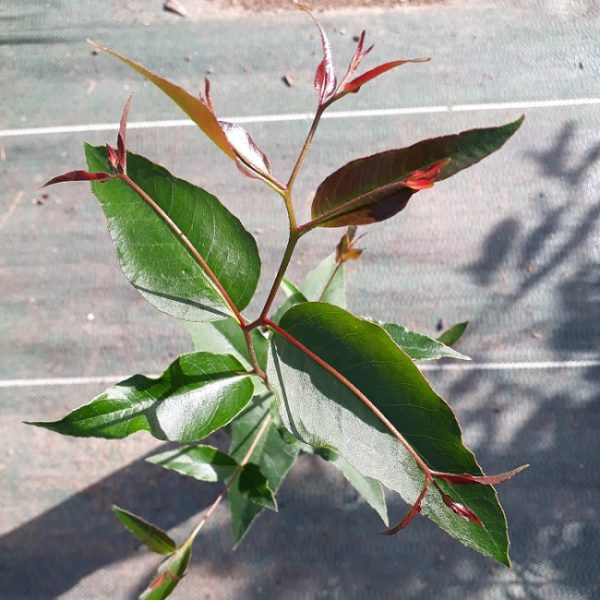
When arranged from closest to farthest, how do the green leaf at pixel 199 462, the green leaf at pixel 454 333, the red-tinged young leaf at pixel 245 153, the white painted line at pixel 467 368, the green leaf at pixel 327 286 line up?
the red-tinged young leaf at pixel 245 153 → the green leaf at pixel 199 462 → the green leaf at pixel 327 286 → the green leaf at pixel 454 333 → the white painted line at pixel 467 368

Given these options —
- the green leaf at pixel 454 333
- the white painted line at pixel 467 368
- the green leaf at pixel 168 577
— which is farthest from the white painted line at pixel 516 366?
the green leaf at pixel 168 577

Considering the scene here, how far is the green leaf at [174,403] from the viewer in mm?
846

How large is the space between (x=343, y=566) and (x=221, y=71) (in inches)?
96.9

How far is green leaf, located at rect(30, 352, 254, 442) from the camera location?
85cm

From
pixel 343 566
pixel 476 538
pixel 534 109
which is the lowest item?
pixel 343 566

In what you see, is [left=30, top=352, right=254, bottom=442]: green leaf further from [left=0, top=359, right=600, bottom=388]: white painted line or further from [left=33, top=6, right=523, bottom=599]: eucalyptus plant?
[left=0, top=359, right=600, bottom=388]: white painted line

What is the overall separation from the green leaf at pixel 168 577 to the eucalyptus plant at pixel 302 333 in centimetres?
49

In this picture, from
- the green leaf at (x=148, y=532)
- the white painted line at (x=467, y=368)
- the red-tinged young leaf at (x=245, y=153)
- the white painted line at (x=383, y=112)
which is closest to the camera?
the red-tinged young leaf at (x=245, y=153)

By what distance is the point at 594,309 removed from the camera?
263 centimetres

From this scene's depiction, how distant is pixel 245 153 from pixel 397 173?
193mm

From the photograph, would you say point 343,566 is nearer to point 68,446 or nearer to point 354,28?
point 68,446

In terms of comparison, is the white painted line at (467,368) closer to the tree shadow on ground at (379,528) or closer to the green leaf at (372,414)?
the tree shadow on ground at (379,528)

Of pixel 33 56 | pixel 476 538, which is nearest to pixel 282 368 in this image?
pixel 476 538

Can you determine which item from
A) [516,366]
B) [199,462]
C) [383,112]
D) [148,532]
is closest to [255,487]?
[199,462]
